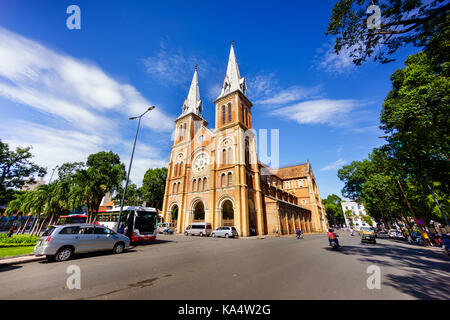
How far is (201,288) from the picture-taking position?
13.8 ft

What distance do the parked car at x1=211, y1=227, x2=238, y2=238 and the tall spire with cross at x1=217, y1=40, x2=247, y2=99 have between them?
79.7 ft

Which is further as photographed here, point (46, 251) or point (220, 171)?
point (220, 171)

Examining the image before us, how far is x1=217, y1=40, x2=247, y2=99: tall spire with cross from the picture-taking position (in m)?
33.0

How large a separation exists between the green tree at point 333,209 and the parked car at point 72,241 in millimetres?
85625

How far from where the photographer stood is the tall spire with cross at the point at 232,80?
33.0m

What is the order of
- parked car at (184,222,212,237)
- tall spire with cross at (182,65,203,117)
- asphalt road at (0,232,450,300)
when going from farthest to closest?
tall spire with cross at (182,65,203,117)
parked car at (184,222,212,237)
asphalt road at (0,232,450,300)

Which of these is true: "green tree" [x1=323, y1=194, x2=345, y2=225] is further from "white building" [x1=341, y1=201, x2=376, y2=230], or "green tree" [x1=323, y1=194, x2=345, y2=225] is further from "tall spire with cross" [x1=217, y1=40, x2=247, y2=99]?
"tall spire with cross" [x1=217, y1=40, x2=247, y2=99]

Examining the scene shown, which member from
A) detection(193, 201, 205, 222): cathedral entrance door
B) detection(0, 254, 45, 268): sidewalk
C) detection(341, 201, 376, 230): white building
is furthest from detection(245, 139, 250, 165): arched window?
detection(341, 201, 376, 230): white building

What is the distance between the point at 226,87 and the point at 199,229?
1075 inches

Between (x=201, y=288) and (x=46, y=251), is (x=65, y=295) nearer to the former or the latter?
(x=201, y=288)

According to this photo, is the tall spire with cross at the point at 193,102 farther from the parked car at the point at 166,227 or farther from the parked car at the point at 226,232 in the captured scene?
the parked car at the point at 226,232

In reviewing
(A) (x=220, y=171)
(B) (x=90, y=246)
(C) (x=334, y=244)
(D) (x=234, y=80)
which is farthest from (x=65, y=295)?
(D) (x=234, y=80)

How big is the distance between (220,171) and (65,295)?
24.4 meters
